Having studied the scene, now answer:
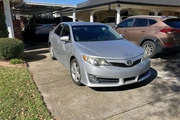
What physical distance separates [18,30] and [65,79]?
7.54m

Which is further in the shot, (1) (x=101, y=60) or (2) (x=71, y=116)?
(1) (x=101, y=60)

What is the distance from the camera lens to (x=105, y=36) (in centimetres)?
534

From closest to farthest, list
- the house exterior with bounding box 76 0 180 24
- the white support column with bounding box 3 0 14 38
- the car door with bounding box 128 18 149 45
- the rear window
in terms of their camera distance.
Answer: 1. the rear window
2. the car door with bounding box 128 18 149 45
3. the white support column with bounding box 3 0 14 38
4. the house exterior with bounding box 76 0 180 24

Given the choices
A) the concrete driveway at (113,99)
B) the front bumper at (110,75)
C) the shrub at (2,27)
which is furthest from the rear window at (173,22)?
the shrub at (2,27)

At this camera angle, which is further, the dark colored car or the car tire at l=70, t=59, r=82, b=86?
the dark colored car

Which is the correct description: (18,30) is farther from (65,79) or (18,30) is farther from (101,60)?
(101,60)

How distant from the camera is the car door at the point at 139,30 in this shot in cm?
742

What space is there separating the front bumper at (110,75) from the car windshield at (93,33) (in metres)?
1.25

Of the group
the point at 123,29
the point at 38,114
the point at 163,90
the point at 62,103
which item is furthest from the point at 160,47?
the point at 38,114

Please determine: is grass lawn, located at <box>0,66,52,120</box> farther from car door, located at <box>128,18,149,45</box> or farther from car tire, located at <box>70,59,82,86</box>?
car door, located at <box>128,18,149,45</box>

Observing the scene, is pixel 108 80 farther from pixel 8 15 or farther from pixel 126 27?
pixel 8 15

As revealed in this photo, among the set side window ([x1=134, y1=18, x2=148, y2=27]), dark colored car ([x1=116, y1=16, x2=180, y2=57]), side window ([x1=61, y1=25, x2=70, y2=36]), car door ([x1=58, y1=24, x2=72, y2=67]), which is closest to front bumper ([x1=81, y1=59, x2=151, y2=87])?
car door ([x1=58, y1=24, x2=72, y2=67])

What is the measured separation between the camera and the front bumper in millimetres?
3881

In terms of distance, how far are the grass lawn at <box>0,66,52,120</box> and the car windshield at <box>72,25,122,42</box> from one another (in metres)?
1.80
